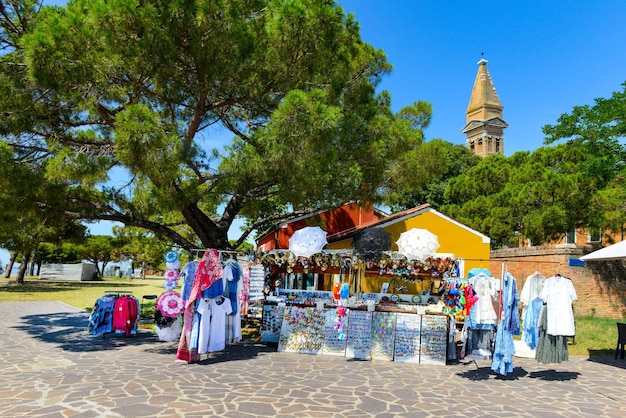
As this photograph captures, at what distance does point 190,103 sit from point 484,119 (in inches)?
2375

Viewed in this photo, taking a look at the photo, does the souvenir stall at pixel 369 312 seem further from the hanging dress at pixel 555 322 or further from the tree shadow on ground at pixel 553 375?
the tree shadow on ground at pixel 553 375

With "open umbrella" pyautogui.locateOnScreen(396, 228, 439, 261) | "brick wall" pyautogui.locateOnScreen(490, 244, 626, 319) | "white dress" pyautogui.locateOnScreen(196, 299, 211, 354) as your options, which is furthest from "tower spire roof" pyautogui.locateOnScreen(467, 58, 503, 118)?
"white dress" pyautogui.locateOnScreen(196, 299, 211, 354)

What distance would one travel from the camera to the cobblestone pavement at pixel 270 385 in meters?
5.52

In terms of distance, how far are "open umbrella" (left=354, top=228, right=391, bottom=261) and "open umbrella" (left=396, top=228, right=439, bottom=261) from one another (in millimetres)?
585

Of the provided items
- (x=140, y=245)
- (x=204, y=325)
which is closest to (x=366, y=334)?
(x=204, y=325)

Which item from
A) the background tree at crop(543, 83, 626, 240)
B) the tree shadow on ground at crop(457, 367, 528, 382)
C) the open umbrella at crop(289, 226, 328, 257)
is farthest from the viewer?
the background tree at crop(543, 83, 626, 240)

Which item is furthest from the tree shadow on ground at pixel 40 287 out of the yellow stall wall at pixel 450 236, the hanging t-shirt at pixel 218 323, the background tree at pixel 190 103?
the hanging t-shirt at pixel 218 323

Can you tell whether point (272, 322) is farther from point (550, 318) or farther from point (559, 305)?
point (559, 305)

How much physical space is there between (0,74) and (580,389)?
1225 cm

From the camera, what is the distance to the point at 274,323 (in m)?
9.95

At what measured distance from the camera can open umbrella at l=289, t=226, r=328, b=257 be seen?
9.84m

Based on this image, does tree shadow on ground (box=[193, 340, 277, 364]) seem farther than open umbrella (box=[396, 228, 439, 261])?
No

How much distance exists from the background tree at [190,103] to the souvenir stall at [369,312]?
6.43 ft

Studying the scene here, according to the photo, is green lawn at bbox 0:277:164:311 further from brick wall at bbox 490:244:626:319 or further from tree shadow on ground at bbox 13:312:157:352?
brick wall at bbox 490:244:626:319
